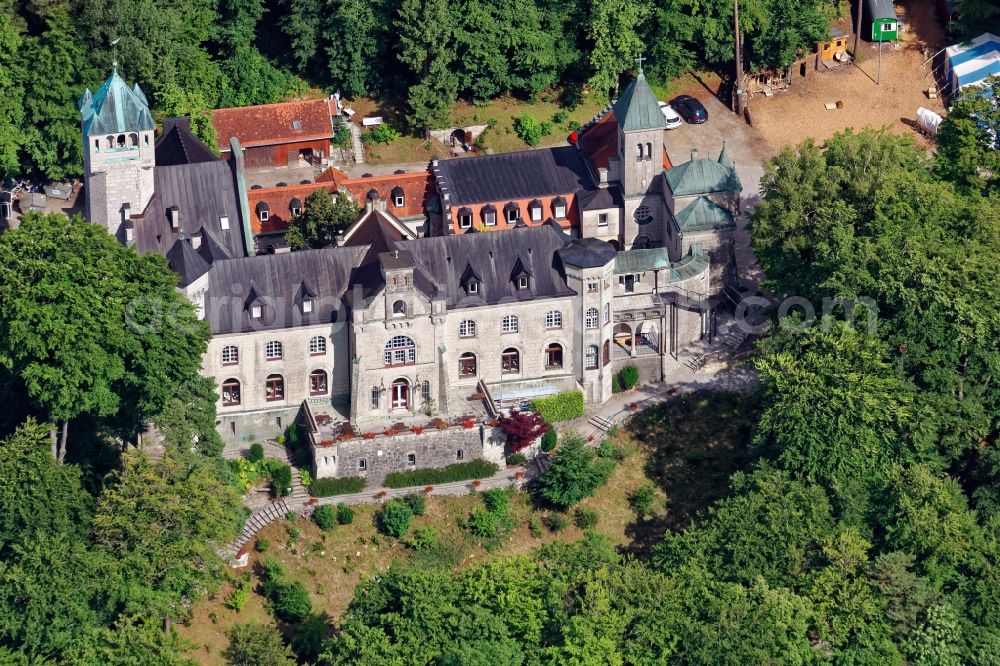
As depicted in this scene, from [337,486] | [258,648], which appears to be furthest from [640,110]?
[258,648]

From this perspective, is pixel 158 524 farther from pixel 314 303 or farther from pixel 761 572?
pixel 761 572

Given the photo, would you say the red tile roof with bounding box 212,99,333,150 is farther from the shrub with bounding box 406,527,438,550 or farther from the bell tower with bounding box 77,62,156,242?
the shrub with bounding box 406,527,438,550

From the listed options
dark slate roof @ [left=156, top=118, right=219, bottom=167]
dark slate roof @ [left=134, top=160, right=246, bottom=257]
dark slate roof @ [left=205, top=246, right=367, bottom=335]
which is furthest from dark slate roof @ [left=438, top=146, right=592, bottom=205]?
dark slate roof @ [left=156, top=118, right=219, bottom=167]

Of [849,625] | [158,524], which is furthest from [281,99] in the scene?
[849,625]

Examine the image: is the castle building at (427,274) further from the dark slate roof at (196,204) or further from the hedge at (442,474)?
the hedge at (442,474)

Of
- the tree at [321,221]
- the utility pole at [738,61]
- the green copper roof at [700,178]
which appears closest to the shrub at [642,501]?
the green copper roof at [700,178]
